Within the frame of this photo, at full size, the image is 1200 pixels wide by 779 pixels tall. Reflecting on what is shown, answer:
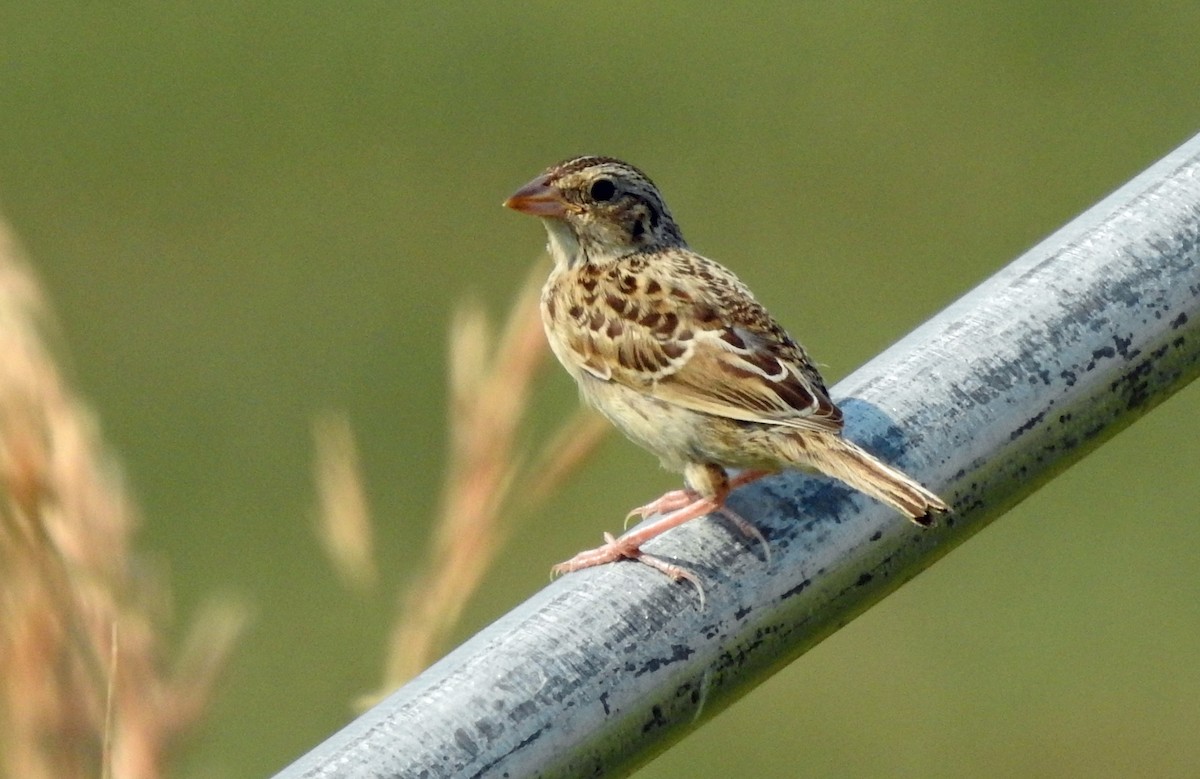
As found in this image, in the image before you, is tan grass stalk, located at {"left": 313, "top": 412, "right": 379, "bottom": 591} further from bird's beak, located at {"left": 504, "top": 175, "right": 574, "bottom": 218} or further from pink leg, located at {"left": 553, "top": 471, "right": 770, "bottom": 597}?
bird's beak, located at {"left": 504, "top": 175, "right": 574, "bottom": 218}

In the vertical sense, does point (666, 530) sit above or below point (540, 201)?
below

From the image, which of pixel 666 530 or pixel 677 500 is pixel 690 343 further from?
pixel 666 530

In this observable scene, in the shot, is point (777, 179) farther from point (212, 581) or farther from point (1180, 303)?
point (1180, 303)

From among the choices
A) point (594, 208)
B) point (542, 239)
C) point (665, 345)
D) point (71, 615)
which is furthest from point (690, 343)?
point (542, 239)

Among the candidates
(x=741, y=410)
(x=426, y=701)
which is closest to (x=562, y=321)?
(x=741, y=410)

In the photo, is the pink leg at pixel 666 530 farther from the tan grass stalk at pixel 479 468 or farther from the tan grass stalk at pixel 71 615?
the tan grass stalk at pixel 71 615
